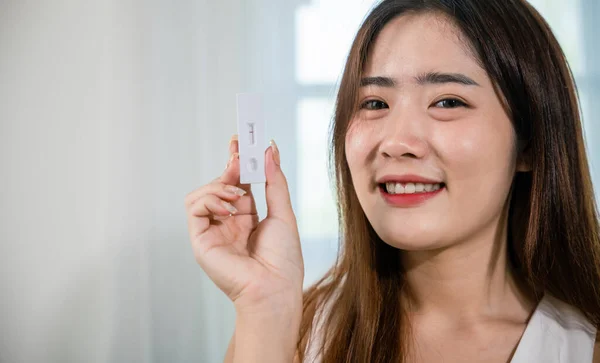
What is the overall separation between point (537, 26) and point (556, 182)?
1.04ft

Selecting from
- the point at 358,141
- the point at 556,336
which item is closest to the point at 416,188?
the point at 358,141

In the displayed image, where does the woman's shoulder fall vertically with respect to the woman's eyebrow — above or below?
below

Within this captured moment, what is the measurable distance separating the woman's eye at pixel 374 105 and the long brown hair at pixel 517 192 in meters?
0.03

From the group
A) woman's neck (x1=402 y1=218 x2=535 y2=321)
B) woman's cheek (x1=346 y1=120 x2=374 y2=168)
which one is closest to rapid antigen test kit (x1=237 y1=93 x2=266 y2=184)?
woman's cheek (x1=346 y1=120 x2=374 y2=168)

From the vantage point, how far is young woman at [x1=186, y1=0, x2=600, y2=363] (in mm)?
981

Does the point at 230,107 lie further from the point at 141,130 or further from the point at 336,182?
the point at 336,182

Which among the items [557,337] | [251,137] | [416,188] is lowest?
[557,337]

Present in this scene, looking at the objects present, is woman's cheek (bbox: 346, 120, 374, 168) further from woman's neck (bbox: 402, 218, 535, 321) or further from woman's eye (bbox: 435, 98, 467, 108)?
woman's neck (bbox: 402, 218, 535, 321)

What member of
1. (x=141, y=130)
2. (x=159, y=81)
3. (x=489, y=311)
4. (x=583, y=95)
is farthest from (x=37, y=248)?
(x=583, y=95)

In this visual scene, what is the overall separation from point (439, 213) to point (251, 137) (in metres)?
0.38

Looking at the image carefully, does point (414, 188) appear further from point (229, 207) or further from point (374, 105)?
point (229, 207)

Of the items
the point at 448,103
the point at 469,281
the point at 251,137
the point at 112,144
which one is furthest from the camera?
the point at 112,144

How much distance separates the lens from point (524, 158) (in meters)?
1.11

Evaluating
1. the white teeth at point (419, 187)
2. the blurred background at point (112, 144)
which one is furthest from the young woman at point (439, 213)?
the blurred background at point (112, 144)
